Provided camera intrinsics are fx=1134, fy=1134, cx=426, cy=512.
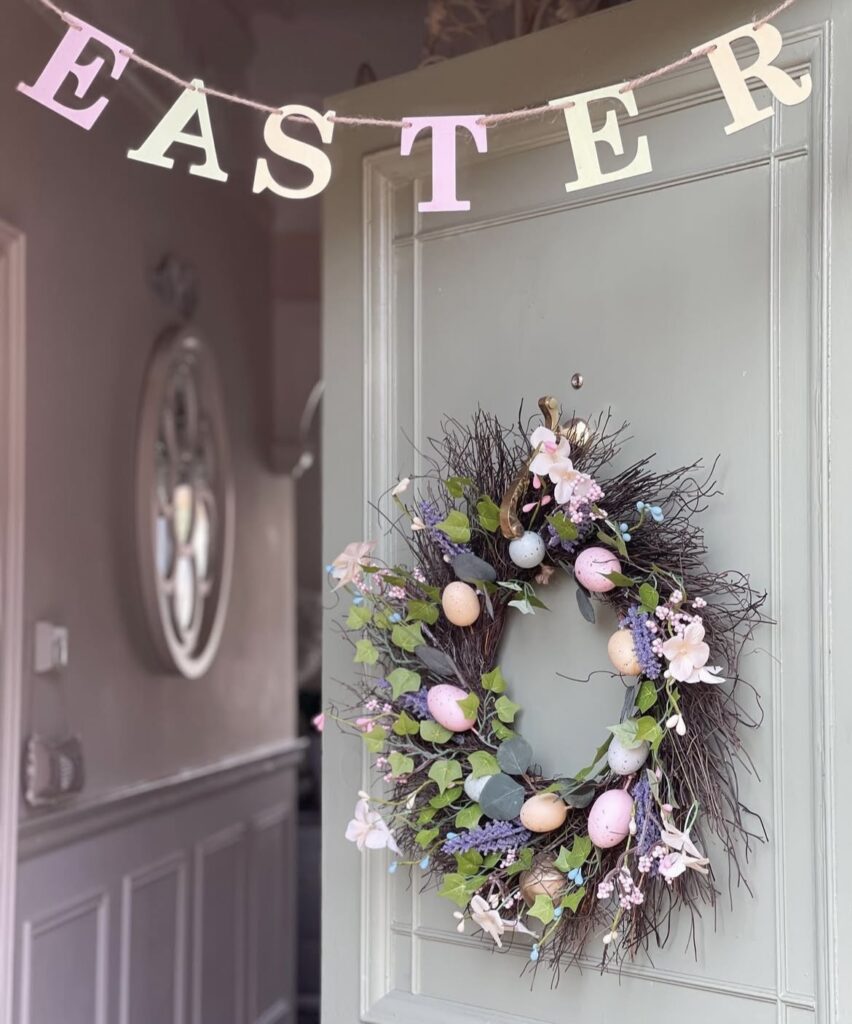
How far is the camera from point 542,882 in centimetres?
134

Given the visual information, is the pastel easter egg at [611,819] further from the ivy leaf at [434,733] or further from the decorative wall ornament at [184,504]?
the decorative wall ornament at [184,504]

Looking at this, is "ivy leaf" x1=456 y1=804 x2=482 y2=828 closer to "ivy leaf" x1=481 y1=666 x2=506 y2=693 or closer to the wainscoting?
"ivy leaf" x1=481 y1=666 x2=506 y2=693

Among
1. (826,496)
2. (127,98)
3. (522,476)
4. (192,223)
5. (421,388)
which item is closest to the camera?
(826,496)

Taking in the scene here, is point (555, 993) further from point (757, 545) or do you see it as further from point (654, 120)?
point (654, 120)

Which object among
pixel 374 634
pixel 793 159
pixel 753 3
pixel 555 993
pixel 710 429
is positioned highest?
pixel 753 3

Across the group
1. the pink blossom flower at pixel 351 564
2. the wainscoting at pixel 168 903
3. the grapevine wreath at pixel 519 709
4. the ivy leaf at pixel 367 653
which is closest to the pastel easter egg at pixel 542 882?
the grapevine wreath at pixel 519 709

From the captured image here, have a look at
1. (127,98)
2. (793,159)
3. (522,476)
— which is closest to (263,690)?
(127,98)

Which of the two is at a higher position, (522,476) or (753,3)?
(753,3)

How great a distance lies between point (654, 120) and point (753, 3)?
0.17m

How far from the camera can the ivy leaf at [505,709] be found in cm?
145

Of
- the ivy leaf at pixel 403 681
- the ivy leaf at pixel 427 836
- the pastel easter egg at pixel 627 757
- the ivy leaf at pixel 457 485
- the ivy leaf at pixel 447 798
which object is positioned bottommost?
the ivy leaf at pixel 427 836

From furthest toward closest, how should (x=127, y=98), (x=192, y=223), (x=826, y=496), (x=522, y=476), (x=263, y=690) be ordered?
(x=263, y=690)
(x=192, y=223)
(x=127, y=98)
(x=522, y=476)
(x=826, y=496)

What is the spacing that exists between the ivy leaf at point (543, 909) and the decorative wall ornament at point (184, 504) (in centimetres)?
166

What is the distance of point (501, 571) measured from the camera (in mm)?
1453
